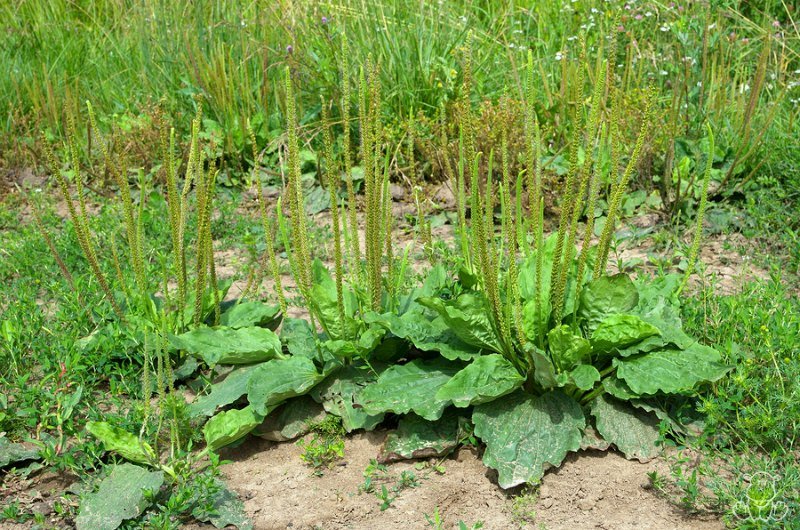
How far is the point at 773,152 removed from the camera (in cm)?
441

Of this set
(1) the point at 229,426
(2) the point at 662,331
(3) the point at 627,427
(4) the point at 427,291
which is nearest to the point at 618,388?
(3) the point at 627,427

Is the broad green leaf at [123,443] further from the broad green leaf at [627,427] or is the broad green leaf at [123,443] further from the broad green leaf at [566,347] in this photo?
the broad green leaf at [627,427]

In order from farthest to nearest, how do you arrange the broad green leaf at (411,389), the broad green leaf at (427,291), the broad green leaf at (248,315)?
1. the broad green leaf at (248,315)
2. the broad green leaf at (427,291)
3. the broad green leaf at (411,389)

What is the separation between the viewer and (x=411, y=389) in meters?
2.75

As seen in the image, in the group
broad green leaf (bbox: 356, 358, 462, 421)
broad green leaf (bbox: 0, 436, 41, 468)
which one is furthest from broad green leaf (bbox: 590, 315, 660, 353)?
broad green leaf (bbox: 0, 436, 41, 468)

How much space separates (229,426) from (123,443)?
342mm

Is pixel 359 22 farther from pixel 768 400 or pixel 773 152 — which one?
pixel 768 400

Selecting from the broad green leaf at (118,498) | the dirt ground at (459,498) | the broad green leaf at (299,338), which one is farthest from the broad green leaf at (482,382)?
the broad green leaf at (118,498)

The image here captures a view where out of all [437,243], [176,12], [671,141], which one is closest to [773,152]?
[671,141]

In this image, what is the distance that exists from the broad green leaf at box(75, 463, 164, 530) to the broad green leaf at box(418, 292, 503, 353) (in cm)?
105

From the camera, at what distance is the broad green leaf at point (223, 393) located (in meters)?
2.82

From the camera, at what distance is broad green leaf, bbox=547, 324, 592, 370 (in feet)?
8.48

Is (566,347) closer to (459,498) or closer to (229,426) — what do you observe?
(459,498)

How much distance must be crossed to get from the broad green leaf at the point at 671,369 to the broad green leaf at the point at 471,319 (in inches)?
16.8
